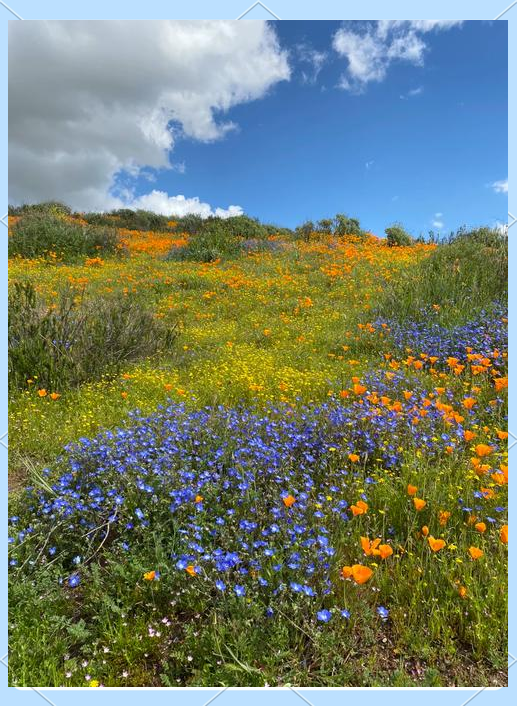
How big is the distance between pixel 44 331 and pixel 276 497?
3729mm

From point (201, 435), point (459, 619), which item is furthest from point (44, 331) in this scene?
point (459, 619)

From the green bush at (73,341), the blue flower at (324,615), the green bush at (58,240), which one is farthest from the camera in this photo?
the green bush at (58,240)

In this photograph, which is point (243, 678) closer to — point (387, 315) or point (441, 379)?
point (441, 379)

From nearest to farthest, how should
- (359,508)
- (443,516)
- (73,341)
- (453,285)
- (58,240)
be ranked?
(359,508) < (443,516) < (73,341) < (453,285) < (58,240)

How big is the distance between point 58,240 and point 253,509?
1371 centimetres

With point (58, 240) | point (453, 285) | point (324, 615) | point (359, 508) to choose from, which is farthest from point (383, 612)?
point (58, 240)

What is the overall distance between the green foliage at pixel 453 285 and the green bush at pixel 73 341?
3710mm

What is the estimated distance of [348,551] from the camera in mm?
2395

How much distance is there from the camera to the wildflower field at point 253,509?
1932 millimetres

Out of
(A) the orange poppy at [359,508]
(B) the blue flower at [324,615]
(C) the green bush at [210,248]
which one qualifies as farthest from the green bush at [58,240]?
(B) the blue flower at [324,615]

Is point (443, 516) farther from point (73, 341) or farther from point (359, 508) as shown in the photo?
point (73, 341)

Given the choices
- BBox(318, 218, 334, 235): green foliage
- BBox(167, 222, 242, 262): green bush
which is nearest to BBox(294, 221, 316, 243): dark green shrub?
BBox(318, 218, 334, 235): green foliage

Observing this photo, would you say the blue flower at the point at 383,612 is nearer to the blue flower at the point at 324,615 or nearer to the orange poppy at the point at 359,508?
the blue flower at the point at 324,615

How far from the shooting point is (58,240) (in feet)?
45.8
